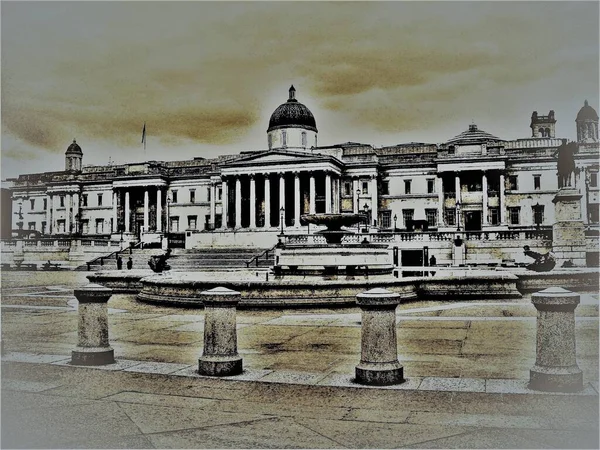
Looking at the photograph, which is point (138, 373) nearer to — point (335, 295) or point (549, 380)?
point (549, 380)

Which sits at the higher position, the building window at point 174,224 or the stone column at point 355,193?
the stone column at point 355,193

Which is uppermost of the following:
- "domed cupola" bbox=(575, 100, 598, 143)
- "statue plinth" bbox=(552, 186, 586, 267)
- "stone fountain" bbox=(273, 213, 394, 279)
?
"domed cupola" bbox=(575, 100, 598, 143)

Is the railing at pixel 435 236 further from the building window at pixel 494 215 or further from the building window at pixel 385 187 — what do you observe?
the building window at pixel 385 187

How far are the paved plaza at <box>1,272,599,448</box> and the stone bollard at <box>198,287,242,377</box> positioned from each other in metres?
0.31

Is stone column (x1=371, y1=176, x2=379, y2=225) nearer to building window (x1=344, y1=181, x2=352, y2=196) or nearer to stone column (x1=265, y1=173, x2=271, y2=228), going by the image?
building window (x1=344, y1=181, x2=352, y2=196)

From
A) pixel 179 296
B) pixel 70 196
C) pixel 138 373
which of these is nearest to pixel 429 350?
pixel 138 373

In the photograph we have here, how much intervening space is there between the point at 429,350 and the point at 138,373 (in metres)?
4.83

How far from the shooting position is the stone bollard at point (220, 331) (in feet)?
31.5

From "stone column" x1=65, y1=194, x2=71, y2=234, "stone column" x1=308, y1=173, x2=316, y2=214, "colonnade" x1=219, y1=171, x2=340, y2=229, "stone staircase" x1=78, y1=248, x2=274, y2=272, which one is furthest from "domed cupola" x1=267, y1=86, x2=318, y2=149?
"stone column" x1=65, y1=194, x2=71, y2=234

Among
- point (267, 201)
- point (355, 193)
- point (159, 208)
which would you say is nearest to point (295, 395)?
point (267, 201)

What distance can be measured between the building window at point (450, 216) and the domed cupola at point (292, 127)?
62.5ft

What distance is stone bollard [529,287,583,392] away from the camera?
825 centimetres

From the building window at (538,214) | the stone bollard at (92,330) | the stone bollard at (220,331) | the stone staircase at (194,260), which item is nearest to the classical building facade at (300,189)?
the building window at (538,214)

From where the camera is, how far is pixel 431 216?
8331cm
